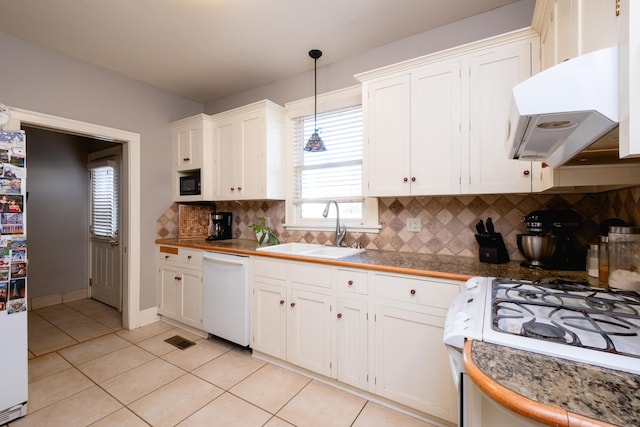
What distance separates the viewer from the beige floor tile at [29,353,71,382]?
2219 millimetres

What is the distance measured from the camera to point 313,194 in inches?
117

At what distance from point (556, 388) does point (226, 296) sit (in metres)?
2.42

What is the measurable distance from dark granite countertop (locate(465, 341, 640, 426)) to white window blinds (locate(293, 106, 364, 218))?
2.01 m

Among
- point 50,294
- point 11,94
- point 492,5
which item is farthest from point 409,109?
point 50,294

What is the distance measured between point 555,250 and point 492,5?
1.78 metres

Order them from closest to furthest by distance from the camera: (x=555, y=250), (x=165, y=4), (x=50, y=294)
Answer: (x=555, y=250), (x=165, y=4), (x=50, y=294)

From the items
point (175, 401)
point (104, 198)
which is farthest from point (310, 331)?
point (104, 198)

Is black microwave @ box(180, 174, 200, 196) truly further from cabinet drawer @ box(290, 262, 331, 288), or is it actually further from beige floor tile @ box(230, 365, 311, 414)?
beige floor tile @ box(230, 365, 311, 414)

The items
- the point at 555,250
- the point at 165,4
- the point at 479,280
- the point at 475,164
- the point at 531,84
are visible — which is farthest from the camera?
the point at 165,4

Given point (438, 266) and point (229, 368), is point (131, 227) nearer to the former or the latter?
point (229, 368)

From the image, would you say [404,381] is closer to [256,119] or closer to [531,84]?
[531,84]

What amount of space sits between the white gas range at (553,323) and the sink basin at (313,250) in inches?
46.9

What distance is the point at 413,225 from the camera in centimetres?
234

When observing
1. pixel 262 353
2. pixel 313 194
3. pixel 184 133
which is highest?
pixel 184 133
